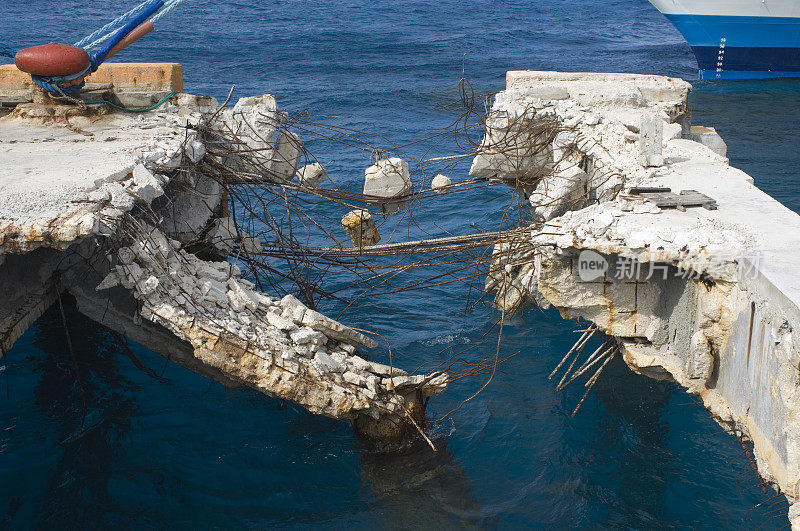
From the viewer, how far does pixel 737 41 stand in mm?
25203

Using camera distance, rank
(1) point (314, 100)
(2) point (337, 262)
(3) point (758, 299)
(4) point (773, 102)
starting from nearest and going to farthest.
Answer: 1. (3) point (758, 299)
2. (2) point (337, 262)
3. (1) point (314, 100)
4. (4) point (773, 102)

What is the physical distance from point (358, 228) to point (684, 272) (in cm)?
544

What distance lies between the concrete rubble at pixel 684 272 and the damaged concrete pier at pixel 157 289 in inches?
62.6

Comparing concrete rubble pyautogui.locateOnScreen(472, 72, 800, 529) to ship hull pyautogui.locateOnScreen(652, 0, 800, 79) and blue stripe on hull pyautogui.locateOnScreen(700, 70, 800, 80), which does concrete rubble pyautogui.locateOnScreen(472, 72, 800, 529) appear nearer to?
ship hull pyautogui.locateOnScreen(652, 0, 800, 79)

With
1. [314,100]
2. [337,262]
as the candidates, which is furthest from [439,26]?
[337,262]

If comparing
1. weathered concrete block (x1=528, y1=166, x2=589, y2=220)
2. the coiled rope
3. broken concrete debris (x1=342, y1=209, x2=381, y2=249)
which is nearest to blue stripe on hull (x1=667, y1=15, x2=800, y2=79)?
broken concrete debris (x1=342, y1=209, x2=381, y2=249)

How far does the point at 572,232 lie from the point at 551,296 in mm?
576

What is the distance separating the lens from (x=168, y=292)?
18.9 ft

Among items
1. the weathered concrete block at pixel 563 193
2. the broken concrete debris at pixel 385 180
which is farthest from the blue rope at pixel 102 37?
the weathered concrete block at pixel 563 193

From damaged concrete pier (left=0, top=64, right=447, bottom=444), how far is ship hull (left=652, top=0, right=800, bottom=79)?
22.4 m

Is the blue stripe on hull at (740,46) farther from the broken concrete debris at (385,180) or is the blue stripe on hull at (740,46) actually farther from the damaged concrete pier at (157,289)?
the damaged concrete pier at (157,289)

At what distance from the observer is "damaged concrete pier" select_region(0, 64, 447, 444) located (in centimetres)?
557

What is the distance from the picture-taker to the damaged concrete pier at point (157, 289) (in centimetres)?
557

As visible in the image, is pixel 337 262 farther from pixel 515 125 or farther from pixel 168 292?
pixel 515 125
